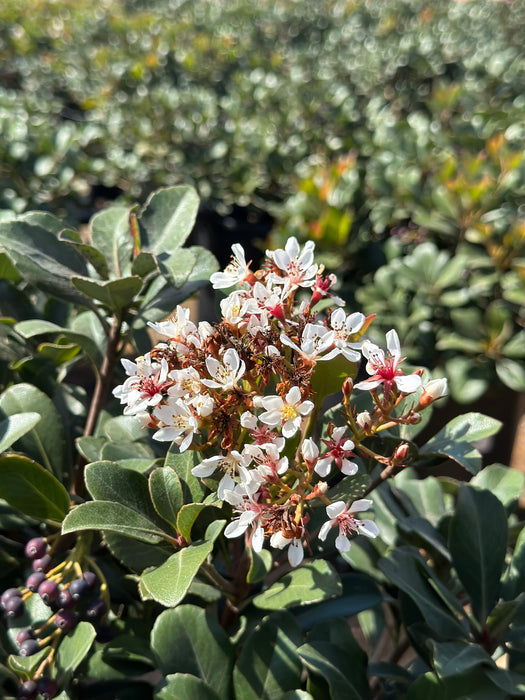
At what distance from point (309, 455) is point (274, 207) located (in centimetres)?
223

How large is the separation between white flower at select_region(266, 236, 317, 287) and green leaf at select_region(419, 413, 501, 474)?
0.81ft

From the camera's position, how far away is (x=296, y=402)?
23.9 inches

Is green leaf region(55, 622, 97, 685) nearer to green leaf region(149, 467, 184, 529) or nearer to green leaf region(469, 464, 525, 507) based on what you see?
green leaf region(149, 467, 184, 529)

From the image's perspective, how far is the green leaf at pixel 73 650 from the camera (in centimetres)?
70

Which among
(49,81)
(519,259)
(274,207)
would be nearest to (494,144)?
(519,259)

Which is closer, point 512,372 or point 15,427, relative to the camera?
point 15,427

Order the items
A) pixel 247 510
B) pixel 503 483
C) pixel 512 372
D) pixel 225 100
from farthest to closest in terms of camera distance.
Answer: pixel 225 100 → pixel 512 372 → pixel 503 483 → pixel 247 510

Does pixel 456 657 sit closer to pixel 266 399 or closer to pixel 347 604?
pixel 347 604

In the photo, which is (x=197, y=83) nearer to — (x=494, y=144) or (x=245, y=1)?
(x=494, y=144)

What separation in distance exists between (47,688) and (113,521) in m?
0.23

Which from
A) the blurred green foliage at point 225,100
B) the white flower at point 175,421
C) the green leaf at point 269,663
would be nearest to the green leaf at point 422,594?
the green leaf at point 269,663

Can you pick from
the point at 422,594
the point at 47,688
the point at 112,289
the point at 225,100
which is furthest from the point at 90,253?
the point at 225,100

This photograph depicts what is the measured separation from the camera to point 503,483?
104 centimetres

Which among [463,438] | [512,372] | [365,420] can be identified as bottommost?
[512,372]
